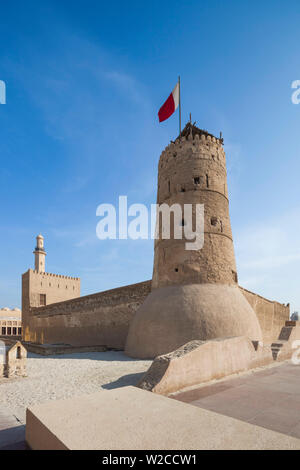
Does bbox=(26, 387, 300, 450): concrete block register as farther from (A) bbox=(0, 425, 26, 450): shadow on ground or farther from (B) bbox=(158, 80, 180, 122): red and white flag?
(B) bbox=(158, 80, 180, 122): red and white flag

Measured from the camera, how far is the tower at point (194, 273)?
399 inches

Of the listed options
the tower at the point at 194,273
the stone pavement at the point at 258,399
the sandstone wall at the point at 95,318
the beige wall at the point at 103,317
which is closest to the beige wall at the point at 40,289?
the beige wall at the point at 103,317

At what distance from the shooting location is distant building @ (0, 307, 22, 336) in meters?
37.4

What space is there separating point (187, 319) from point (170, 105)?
1059 centimetres

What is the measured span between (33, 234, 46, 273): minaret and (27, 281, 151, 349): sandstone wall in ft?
26.0

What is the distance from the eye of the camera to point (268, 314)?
17.7 meters

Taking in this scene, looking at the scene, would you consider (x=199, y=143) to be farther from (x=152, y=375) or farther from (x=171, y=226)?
(x=152, y=375)

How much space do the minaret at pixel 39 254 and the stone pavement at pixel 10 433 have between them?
27.3m

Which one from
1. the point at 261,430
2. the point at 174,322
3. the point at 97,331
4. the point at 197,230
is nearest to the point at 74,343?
the point at 97,331

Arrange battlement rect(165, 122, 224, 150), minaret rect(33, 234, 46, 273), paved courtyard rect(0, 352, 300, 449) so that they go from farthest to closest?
minaret rect(33, 234, 46, 273) → battlement rect(165, 122, 224, 150) → paved courtyard rect(0, 352, 300, 449)

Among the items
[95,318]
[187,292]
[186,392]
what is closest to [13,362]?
[186,392]

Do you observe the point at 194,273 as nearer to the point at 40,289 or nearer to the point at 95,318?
the point at 95,318

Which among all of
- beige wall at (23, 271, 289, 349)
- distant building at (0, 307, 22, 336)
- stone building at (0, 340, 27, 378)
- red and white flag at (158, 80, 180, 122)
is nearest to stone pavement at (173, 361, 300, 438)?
stone building at (0, 340, 27, 378)

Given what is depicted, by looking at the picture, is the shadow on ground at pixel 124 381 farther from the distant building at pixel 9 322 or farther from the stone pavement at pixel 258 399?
the distant building at pixel 9 322
